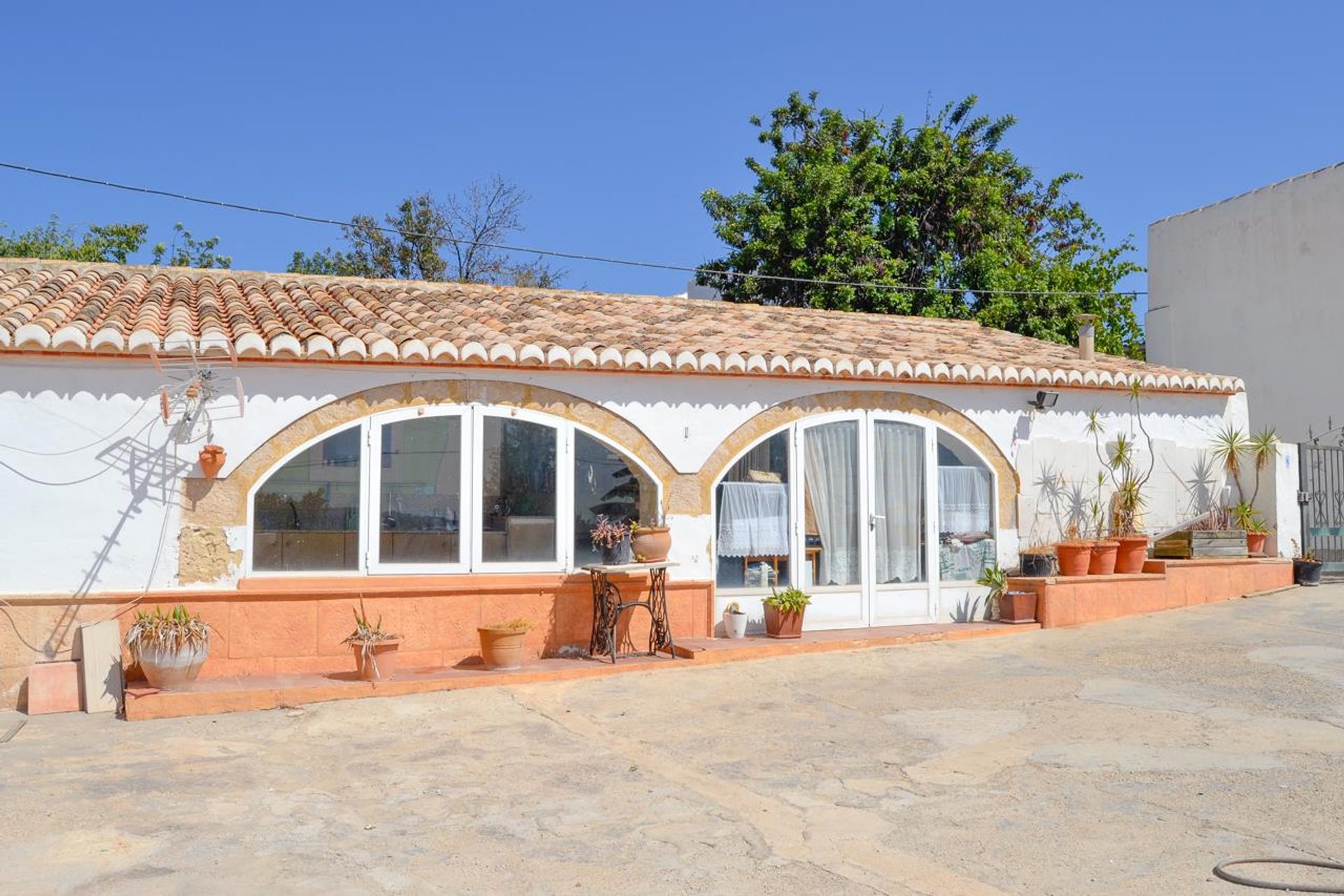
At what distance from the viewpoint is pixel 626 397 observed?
10.8 meters

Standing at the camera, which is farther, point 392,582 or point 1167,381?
point 1167,381

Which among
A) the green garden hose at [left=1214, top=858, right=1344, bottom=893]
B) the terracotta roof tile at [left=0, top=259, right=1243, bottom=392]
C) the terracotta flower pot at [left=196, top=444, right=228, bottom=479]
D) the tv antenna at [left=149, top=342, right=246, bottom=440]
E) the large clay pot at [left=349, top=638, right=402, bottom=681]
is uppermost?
the terracotta roof tile at [left=0, top=259, right=1243, bottom=392]

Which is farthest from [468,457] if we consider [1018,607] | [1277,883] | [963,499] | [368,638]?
[1277,883]

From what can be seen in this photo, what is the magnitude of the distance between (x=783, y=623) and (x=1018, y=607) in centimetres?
273

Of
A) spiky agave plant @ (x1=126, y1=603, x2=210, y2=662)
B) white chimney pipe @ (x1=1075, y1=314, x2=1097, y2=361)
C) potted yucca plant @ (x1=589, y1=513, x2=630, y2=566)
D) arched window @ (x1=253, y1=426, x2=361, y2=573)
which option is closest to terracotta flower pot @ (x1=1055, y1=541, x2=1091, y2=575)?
white chimney pipe @ (x1=1075, y1=314, x2=1097, y2=361)

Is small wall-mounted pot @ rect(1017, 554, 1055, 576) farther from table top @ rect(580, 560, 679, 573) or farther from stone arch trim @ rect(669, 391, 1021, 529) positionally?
table top @ rect(580, 560, 679, 573)

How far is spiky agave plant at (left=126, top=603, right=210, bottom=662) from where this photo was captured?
28.3 feet

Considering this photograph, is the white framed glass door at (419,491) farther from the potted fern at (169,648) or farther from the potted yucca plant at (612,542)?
the potted fern at (169,648)

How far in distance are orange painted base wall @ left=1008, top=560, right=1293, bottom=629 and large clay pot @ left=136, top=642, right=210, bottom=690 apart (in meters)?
7.92

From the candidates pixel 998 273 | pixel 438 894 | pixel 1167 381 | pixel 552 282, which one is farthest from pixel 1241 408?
pixel 552 282

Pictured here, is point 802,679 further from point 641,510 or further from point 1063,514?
point 1063,514

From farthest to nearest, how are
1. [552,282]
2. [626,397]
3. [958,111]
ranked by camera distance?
[552,282] < [958,111] < [626,397]

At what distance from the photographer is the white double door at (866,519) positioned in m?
11.6

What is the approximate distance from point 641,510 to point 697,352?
1560mm
